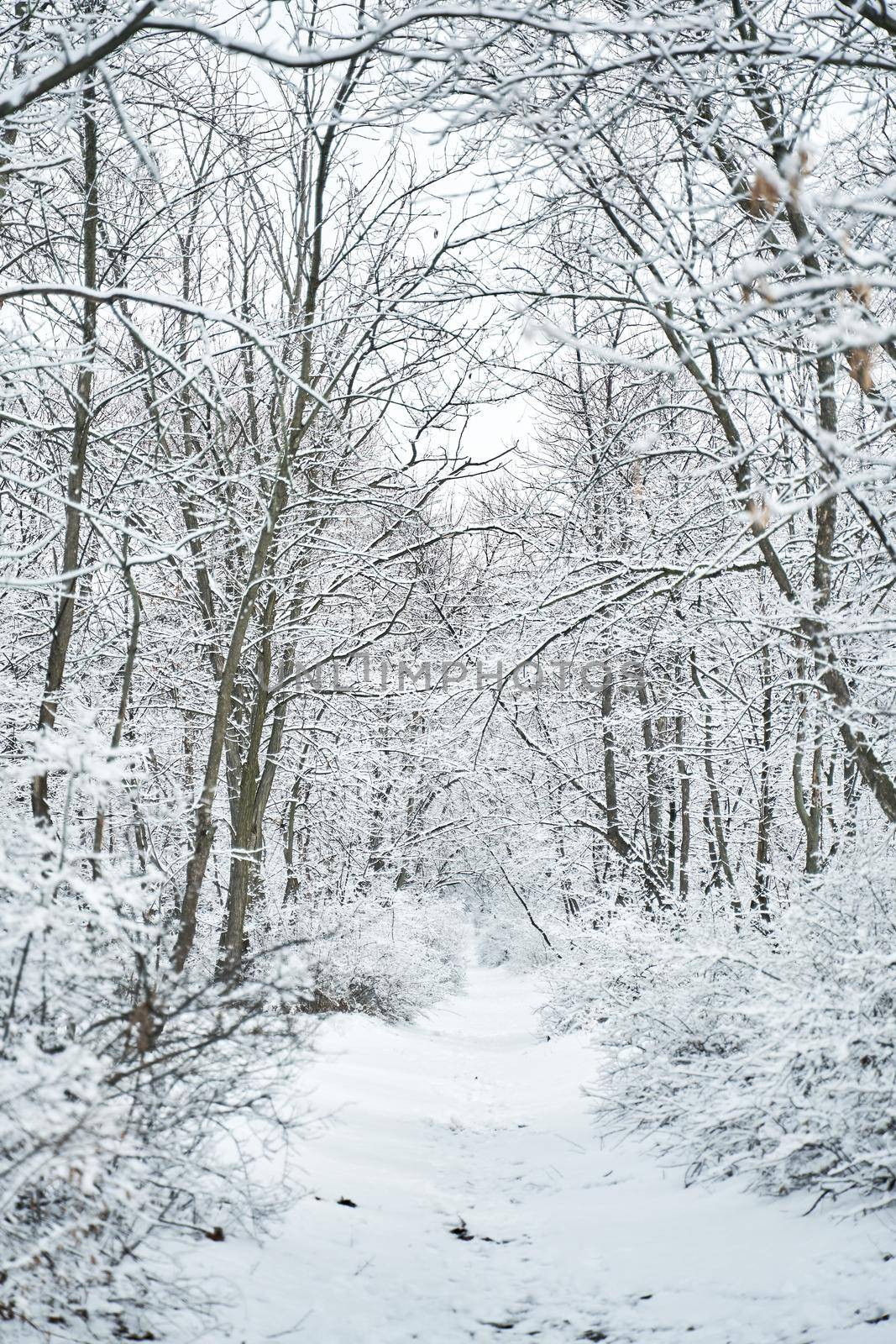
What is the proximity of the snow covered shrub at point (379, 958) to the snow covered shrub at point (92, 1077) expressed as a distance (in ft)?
24.1

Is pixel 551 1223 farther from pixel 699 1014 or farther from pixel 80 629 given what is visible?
pixel 80 629

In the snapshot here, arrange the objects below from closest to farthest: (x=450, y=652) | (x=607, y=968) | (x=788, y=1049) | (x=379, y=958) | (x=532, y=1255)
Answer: (x=788, y=1049), (x=532, y=1255), (x=607, y=968), (x=450, y=652), (x=379, y=958)

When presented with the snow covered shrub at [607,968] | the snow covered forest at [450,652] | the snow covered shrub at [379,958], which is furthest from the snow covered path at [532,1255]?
the snow covered shrub at [379,958]

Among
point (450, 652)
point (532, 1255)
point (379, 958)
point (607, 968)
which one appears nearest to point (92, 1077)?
point (532, 1255)

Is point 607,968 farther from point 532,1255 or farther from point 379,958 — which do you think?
point 379,958

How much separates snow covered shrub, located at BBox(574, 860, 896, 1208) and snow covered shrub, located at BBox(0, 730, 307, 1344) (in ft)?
5.74

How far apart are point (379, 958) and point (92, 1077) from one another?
33.9 feet

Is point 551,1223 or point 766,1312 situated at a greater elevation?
point 766,1312

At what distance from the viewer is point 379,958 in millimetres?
11953

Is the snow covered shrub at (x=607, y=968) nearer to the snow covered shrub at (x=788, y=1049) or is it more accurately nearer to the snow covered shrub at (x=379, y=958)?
the snow covered shrub at (x=788, y=1049)

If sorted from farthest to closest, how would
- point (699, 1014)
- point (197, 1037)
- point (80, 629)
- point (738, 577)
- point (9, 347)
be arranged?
point (738, 577) → point (80, 629) → point (699, 1014) → point (9, 347) → point (197, 1037)

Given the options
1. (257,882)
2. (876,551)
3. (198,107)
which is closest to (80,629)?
(198,107)

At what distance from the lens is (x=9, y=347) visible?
409cm

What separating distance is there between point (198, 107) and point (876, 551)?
4.13 meters
